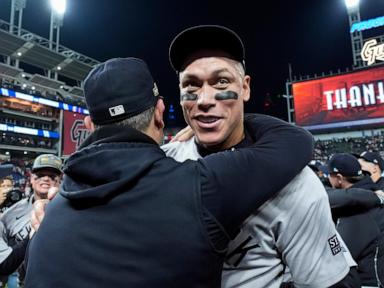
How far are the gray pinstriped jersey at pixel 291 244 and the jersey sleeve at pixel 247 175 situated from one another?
0.09 m

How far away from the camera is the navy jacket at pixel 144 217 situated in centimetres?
103

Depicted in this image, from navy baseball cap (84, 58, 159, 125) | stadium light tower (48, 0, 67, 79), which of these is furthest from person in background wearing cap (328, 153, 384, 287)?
stadium light tower (48, 0, 67, 79)

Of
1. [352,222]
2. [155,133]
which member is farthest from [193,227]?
[352,222]

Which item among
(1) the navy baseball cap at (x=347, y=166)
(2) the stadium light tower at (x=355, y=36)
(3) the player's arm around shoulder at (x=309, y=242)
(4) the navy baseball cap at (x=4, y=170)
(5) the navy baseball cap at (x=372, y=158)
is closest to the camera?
(3) the player's arm around shoulder at (x=309, y=242)

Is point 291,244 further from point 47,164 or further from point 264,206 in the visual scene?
point 47,164

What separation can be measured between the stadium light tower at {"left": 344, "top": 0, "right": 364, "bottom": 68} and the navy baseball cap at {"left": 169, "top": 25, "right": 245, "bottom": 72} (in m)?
28.2

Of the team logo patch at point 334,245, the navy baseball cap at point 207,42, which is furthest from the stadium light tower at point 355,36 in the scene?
the team logo patch at point 334,245

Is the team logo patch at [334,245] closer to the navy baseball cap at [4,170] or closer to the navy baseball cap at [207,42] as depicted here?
the navy baseball cap at [207,42]

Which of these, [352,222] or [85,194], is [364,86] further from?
[85,194]

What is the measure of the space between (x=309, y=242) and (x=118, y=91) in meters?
0.88

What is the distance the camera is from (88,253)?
41.8 inches

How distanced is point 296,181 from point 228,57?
59cm

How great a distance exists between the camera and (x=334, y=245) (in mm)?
1309

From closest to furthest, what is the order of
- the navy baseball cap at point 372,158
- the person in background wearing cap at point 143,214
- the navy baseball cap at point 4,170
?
1. the person in background wearing cap at point 143,214
2. the navy baseball cap at point 4,170
3. the navy baseball cap at point 372,158
